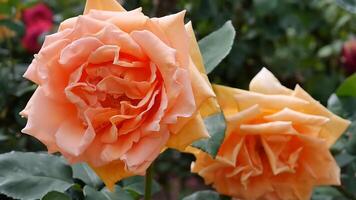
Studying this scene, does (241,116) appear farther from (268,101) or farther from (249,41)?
(249,41)

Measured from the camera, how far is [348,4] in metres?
1.20

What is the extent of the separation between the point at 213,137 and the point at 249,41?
1.22 metres

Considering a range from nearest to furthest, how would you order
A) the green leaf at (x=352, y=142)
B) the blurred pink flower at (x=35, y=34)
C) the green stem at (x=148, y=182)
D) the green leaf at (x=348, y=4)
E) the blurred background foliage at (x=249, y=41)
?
the green stem at (x=148, y=182), the green leaf at (x=352, y=142), the green leaf at (x=348, y=4), the blurred background foliage at (x=249, y=41), the blurred pink flower at (x=35, y=34)

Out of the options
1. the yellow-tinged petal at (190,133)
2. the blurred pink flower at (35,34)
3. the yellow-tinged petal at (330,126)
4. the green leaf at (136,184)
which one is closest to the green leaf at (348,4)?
the yellow-tinged petal at (330,126)

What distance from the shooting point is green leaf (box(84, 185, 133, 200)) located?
750 millimetres

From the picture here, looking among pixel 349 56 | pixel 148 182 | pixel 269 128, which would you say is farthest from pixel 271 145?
pixel 349 56

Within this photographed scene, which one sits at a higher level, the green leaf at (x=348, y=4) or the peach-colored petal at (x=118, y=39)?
the peach-colored petal at (x=118, y=39)

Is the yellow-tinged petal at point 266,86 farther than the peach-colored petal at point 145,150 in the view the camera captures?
Yes

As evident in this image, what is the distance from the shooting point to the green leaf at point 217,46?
29.8 inches

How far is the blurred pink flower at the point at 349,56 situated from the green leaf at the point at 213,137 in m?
1.15

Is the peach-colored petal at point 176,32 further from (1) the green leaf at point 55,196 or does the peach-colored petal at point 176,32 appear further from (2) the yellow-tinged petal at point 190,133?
(1) the green leaf at point 55,196

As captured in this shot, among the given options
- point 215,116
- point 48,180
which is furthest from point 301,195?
point 48,180

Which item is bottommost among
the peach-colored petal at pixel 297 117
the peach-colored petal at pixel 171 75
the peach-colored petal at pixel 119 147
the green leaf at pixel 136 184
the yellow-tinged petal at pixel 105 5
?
the green leaf at pixel 136 184

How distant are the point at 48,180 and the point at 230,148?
22 cm
